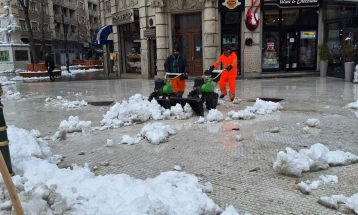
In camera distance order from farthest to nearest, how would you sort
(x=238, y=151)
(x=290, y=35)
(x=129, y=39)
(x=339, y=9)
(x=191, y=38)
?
(x=129, y=39) → (x=191, y=38) → (x=290, y=35) → (x=339, y=9) → (x=238, y=151)

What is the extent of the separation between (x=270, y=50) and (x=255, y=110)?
36.6 feet

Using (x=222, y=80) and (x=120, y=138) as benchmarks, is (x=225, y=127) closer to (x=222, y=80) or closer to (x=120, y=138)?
(x=120, y=138)

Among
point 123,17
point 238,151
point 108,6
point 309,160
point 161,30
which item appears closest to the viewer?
point 309,160

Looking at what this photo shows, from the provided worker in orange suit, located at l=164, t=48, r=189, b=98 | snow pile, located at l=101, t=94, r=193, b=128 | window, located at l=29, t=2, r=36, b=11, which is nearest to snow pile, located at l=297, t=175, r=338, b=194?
snow pile, located at l=101, t=94, r=193, b=128

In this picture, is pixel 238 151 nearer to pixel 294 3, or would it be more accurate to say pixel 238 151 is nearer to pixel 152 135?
pixel 152 135

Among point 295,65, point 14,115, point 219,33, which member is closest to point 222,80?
point 14,115

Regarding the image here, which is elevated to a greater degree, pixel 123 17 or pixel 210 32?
pixel 123 17

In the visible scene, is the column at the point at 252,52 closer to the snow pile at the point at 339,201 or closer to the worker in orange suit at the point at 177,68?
the worker in orange suit at the point at 177,68

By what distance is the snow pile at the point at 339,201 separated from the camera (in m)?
3.26

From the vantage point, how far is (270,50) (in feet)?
60.0

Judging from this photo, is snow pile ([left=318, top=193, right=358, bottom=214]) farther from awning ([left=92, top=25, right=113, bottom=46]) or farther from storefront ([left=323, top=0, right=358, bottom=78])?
awning ([left=92, top=25, right=113, bottom=46])

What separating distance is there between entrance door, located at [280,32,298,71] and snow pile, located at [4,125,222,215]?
15740 millimetres

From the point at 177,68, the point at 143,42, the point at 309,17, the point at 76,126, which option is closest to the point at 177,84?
the point at 177,68

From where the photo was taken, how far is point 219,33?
17844mm
